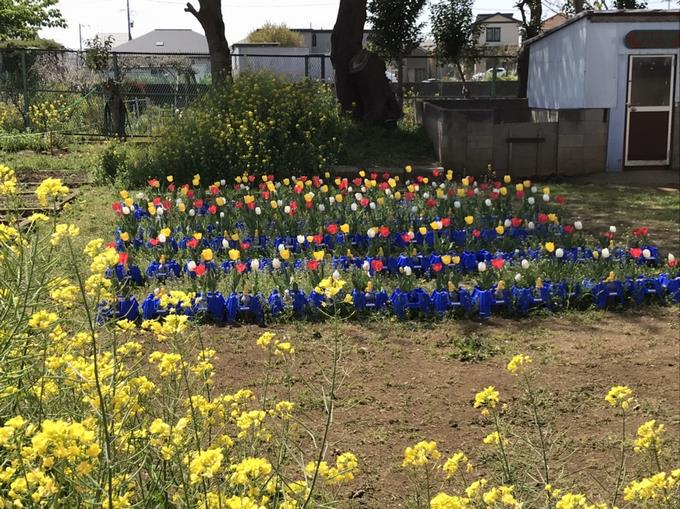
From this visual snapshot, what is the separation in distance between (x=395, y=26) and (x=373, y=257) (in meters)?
13.8

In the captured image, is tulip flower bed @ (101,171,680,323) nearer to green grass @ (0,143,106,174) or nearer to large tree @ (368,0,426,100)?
green grass @ (0,143,106,174)

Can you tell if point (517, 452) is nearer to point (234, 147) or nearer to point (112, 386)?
point (112, 386)

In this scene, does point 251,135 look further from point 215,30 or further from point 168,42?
point 168,42

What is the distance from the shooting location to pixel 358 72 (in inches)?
653

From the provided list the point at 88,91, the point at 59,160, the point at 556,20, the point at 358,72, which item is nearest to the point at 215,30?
the point at 358,72

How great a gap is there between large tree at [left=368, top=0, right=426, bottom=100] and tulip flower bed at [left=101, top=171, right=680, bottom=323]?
1117cm

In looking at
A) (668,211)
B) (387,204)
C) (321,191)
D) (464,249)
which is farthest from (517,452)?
(668,211)

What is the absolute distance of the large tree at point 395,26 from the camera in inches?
769

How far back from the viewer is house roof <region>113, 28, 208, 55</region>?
192ft

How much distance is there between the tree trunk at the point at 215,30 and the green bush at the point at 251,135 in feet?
7.59

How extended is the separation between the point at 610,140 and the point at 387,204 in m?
6.59

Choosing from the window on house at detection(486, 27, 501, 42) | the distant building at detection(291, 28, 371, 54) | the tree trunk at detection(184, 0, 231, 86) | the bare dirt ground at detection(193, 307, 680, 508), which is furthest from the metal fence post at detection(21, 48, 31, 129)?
the window on house at detection(486, 27, 501, 42)

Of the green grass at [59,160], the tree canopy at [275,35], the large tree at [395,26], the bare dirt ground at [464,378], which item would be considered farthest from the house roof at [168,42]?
the bare dirt ground at [464,378]

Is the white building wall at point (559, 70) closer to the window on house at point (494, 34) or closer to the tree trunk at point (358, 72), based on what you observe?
the tree trunk at point (358, 72)
